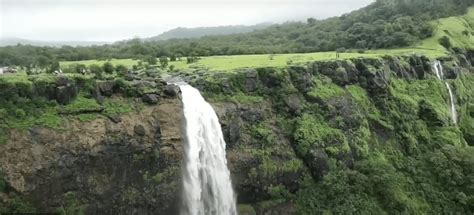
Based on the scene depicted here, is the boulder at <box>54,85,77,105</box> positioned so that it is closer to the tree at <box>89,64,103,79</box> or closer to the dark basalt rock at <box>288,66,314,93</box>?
the tree at <box>89,64,103,79</box>

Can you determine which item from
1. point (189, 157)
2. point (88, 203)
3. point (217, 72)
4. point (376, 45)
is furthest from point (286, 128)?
point (376, 45)

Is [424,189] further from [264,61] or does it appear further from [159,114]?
[159,114]

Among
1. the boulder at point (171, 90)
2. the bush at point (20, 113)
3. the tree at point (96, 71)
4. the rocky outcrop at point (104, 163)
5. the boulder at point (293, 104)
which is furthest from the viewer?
the boulder at point (293, 104)

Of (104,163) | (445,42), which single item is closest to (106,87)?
(104,163)

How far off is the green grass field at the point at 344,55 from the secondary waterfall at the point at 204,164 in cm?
766

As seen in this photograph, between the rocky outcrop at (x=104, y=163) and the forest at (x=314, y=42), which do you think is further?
the forest at (x=314, y=42)

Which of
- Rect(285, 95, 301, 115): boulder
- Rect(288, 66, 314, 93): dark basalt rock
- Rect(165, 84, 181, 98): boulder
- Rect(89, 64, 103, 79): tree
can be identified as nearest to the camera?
Rect(89, 64, 103, 79): tree

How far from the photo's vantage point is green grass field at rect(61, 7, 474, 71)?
48.7 meters

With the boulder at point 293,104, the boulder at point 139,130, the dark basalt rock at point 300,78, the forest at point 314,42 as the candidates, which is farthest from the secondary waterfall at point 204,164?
the forest at point 314,42

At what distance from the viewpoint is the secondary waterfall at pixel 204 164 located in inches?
1404

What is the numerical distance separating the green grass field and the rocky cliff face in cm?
341

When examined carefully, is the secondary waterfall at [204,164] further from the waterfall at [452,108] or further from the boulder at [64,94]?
the waterfall at [452,108]

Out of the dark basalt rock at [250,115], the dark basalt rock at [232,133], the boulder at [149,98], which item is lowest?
the dark basalt rock at [232,133]

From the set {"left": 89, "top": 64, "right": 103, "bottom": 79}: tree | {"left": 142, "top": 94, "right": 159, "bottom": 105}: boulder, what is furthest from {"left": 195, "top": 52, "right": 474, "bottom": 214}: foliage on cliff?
{"left": 89, "top": 64, "right": 103, "bottom": 79}: tree
